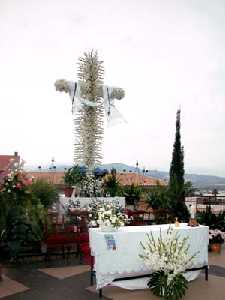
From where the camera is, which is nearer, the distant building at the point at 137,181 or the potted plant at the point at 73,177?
the potted plant at the point at 73,177

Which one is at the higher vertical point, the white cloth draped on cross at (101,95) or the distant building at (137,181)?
the white cloth draped on cross at (101,95)

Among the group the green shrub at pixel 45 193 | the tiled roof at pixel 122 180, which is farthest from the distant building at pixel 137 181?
the green shrub at pixel 45 193

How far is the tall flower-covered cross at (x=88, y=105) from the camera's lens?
1310 centimetres

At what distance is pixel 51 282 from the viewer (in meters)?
6.86

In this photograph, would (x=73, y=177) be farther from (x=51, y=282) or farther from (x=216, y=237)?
(x=51, y=282)

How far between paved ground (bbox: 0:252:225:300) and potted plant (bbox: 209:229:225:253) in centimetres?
133

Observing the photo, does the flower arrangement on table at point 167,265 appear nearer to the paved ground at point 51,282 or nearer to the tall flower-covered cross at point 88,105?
the paved ground at point 51,282

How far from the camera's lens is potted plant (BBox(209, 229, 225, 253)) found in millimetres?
9703

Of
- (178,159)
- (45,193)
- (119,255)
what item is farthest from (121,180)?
(119,255)

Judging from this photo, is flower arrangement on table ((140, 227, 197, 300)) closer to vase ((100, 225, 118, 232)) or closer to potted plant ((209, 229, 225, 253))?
vase ((100, 225, 118, 232))

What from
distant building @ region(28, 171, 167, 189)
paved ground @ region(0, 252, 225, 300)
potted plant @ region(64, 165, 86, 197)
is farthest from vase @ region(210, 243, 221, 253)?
potted plant @ region(64, 165, 86, 197)

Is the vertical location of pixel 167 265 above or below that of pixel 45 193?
below

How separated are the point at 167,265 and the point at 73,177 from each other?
7489mm

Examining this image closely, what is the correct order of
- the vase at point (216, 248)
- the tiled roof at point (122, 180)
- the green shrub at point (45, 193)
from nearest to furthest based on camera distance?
the vase at point (216, 248) → the green shrub at point (45, 193) → the tiled roof at point (122, 180)
